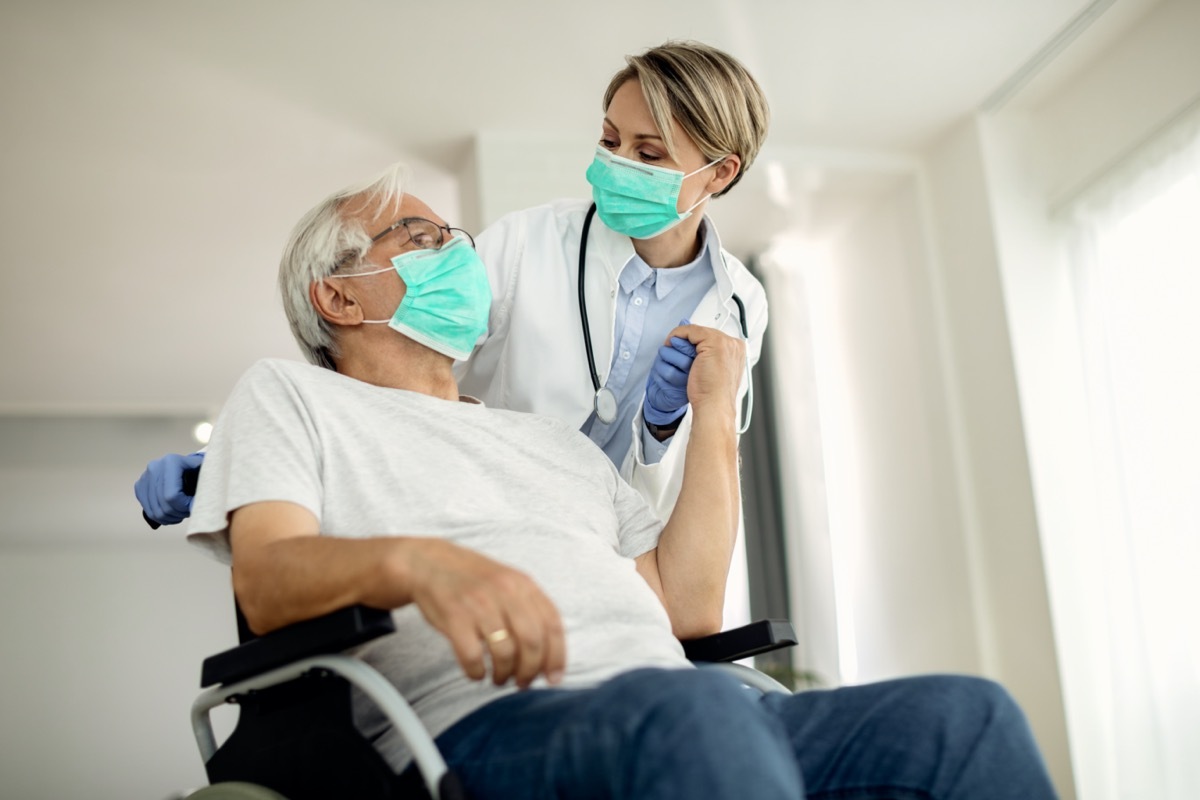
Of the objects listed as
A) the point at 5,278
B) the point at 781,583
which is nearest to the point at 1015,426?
the point at 781,583

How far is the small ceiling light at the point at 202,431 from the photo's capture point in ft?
21.5

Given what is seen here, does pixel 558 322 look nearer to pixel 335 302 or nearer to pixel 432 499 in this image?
pixel 335 302

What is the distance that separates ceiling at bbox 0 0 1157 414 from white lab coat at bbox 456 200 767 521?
1.82m

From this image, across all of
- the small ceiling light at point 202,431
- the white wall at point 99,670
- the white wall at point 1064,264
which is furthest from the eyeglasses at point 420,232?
the white wall at point 99,670

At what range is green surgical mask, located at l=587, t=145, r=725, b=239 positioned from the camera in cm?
210

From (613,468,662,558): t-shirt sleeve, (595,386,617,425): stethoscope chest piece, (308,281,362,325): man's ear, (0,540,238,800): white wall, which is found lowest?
(0,540,238,800): white wall

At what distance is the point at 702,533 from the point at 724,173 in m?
0.88

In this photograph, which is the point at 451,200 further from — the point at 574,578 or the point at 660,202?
the point at 574,578

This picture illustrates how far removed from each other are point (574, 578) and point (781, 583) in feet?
12.3

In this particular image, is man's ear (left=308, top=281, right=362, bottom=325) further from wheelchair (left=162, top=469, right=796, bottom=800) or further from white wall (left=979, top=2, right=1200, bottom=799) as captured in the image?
white wall (left=979, top=2, right=1200, bottom=799)

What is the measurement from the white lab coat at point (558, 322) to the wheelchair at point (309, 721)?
0.76 m

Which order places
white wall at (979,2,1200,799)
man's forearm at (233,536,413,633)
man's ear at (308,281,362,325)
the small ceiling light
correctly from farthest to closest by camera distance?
the small ceiling light, white wall at (979,2,1200,799), man's ear at (308,281,362,325), man's forearm at (233,536,413,633)

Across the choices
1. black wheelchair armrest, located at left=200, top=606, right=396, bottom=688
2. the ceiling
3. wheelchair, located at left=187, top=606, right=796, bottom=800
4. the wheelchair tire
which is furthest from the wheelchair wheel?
the ceiling

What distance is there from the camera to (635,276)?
6.81 ft
